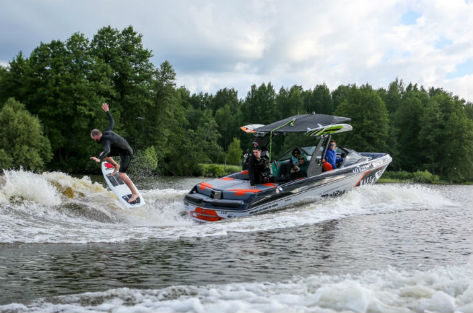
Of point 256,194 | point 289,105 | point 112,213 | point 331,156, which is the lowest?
point 112,213

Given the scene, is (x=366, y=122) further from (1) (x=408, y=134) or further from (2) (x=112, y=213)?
(2) (x=112, y=213)

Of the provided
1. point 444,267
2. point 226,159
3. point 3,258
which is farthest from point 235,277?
point 226,159

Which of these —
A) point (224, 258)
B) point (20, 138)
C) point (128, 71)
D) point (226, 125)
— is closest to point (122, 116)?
point (128, 71)

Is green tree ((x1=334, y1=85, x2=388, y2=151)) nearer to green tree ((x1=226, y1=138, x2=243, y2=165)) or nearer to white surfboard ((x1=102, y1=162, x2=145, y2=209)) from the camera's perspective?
green tree ((x1=226, y1=138, x2=243, y2=165))

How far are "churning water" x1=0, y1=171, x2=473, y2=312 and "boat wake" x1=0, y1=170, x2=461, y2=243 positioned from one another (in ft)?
0.11

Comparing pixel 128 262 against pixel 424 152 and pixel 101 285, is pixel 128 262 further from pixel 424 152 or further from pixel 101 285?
pixel 424 152

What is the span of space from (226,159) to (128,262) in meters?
68.2

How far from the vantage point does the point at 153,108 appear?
145ft

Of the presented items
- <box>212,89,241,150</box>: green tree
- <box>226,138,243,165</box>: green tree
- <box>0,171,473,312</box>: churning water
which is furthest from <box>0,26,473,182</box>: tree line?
<box>212,89,241,150</box>: green tree

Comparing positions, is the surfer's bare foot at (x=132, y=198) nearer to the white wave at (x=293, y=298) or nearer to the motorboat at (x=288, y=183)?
the motorboat at (x=288, y=183)

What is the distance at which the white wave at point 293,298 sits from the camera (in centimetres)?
441

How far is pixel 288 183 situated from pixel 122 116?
33.2 m

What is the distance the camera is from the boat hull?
35.0 ft

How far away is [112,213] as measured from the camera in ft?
34.1
